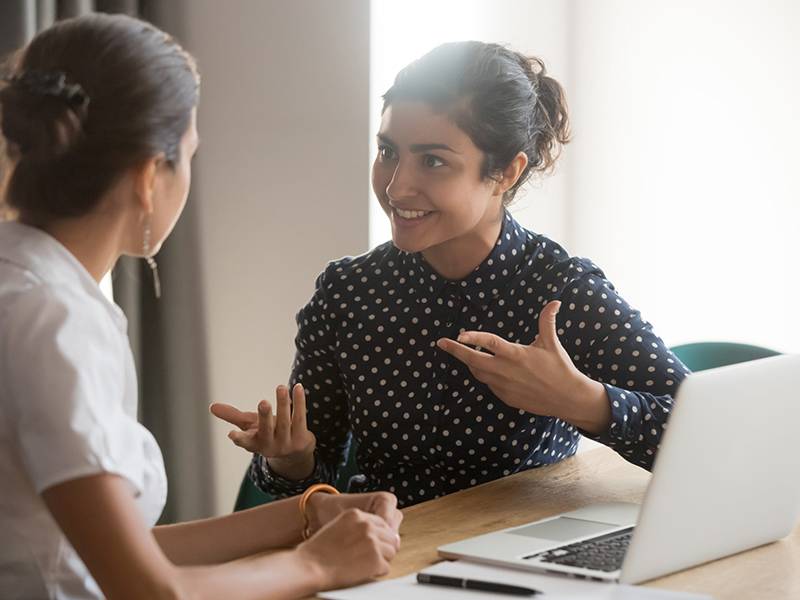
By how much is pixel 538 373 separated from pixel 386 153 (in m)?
0.54

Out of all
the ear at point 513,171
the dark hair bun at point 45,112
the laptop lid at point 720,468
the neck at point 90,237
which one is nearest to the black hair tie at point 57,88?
the dark hair bun at point 45,112

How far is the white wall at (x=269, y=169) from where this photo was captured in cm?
295

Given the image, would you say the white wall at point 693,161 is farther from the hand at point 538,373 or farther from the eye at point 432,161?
the hand at point 538,373

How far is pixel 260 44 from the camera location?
2.99 m

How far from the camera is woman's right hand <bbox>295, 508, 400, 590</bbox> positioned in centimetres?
125

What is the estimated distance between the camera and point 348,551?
1.27 meters

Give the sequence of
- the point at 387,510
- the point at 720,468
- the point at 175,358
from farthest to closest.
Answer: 1. the point at 175,358
2. the point at 387,510
3. the point at 720,468

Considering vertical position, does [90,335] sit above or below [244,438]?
above

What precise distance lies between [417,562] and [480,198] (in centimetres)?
74

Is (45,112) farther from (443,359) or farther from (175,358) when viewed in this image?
(175,358)

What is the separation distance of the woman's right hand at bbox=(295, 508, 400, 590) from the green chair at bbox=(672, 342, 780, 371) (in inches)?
42.2

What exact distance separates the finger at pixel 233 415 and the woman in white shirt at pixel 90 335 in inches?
15.7

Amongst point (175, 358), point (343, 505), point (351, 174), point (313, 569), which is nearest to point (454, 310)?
point (343, 505)

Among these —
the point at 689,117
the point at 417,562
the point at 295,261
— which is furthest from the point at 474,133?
the point at 689,117
